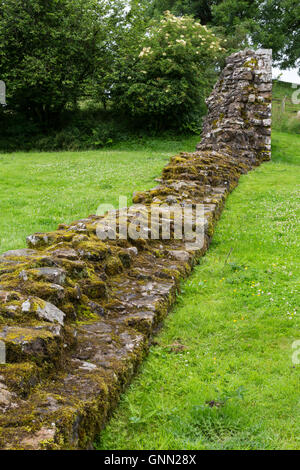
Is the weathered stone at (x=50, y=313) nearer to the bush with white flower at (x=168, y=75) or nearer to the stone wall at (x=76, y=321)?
the stone wall at (x=76, y=321)

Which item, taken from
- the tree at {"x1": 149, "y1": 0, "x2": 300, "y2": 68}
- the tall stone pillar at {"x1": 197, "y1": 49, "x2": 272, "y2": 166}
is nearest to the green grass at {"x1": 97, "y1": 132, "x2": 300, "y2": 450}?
the tall stone pillar at {"x1": 197, "y1": 49, "x2": 272, "y2": 166}

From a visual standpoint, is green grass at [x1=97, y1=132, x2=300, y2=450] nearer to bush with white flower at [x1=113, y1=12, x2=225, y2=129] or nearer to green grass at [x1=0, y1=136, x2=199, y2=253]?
green grass at [x1=0, y1=136, x2=199, y2=253]

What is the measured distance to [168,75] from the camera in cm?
2423

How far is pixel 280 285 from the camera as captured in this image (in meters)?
5.20

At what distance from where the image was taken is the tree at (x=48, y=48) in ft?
74.3

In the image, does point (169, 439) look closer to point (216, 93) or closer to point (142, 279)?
point (142, 279)

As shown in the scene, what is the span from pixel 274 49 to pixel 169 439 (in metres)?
42.1

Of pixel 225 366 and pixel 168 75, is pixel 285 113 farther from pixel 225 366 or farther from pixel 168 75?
pixel 225 366

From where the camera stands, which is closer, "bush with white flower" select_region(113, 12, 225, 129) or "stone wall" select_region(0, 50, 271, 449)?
Answer: "stone wall" select_region(0, 50, 271, 449)

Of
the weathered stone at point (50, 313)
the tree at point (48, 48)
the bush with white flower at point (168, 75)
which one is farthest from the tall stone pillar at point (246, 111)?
the weathered stone at point (50, 313)

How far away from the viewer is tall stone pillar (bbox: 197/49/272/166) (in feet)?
53.3

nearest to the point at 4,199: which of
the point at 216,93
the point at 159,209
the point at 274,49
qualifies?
the point at 159,209

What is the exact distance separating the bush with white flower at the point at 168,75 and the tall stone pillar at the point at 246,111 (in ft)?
16.5

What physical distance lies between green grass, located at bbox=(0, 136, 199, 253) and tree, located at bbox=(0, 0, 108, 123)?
674 centimetres
